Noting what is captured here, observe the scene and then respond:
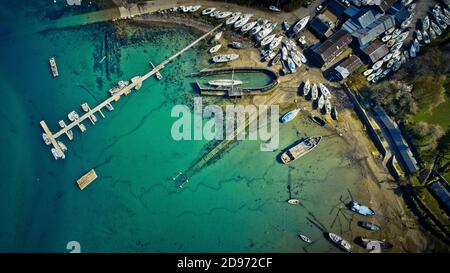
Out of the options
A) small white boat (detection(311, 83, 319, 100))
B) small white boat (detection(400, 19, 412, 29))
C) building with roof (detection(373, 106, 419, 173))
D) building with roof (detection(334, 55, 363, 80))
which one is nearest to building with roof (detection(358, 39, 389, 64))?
building with roof (detection(334, 55, 363, 80))

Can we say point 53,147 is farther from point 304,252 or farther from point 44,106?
point 304,252

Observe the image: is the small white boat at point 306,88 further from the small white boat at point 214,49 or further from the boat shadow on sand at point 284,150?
the small white boat at point 214,49

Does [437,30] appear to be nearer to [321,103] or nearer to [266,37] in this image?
[321,103]

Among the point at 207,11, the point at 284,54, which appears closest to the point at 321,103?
the point at 284,54

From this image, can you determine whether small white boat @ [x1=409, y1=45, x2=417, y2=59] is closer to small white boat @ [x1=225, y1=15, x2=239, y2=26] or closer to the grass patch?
the grass patch
